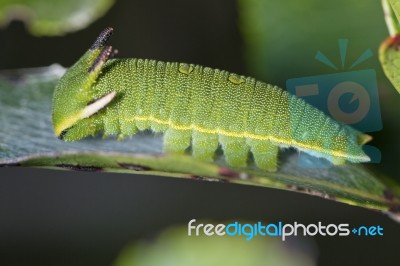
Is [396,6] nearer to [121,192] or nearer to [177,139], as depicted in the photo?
[177,139]

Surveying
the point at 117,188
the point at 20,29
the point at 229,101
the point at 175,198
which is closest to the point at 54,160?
the point at 229,101

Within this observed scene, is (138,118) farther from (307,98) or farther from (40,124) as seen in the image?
(307,98)

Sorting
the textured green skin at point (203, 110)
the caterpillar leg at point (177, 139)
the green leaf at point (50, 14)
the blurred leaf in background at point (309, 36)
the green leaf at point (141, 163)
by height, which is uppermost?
the green leaf at point (50, 14)

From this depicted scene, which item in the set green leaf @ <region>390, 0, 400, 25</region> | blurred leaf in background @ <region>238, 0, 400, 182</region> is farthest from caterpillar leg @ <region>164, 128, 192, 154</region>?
green leaf @ <region>390, 0, 400, 25</region>

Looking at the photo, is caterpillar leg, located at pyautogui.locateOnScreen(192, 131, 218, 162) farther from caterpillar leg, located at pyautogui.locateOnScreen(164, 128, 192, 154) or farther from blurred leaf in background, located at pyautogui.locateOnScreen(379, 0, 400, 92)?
blurred leaf in background, located at pyautogui.locateOnScreen(379, 0, 400, 92)

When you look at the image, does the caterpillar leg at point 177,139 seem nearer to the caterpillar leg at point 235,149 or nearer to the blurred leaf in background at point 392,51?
the caterpillar leg at point 235,149

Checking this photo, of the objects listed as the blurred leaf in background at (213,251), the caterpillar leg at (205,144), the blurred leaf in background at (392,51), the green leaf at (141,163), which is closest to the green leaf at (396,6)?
the blurred leaf in background at (392,51)
